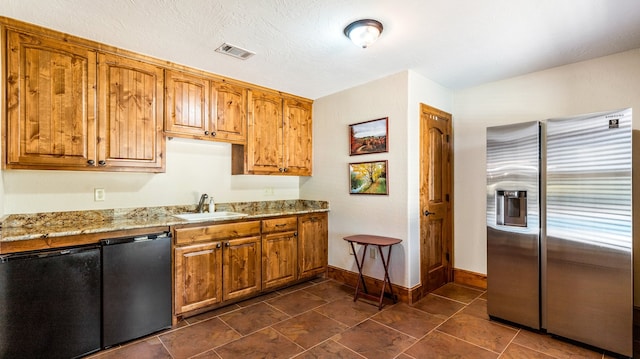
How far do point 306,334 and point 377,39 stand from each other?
8.18ft

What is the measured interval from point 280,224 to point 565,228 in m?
2.62

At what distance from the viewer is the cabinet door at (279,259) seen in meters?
3.34

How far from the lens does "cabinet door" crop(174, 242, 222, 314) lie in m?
2.69

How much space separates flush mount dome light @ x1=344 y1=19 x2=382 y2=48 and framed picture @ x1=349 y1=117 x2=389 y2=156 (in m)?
1.19

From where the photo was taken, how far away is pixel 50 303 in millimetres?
2053

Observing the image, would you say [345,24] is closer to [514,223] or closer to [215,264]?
[514,223]

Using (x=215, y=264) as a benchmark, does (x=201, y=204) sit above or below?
above

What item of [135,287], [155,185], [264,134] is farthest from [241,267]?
[264,134]

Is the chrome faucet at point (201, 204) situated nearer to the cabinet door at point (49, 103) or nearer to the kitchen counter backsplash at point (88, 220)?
the kitchen counter backsplash at point (88, 220)

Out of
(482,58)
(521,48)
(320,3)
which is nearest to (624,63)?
(521,48)

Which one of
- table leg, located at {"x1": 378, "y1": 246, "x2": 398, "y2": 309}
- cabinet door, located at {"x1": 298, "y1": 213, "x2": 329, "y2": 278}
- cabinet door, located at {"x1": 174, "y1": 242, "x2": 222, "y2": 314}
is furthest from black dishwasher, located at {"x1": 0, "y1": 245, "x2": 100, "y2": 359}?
table leg, located at {"x1": 378, "y1": 246, "x2": 398, "y2": 309}

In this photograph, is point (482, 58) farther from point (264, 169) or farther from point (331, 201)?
point (264, 169)

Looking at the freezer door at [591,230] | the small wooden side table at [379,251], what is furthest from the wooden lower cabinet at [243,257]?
the freezer door at [591,230]

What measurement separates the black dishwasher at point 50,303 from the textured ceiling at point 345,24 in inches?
65.0
